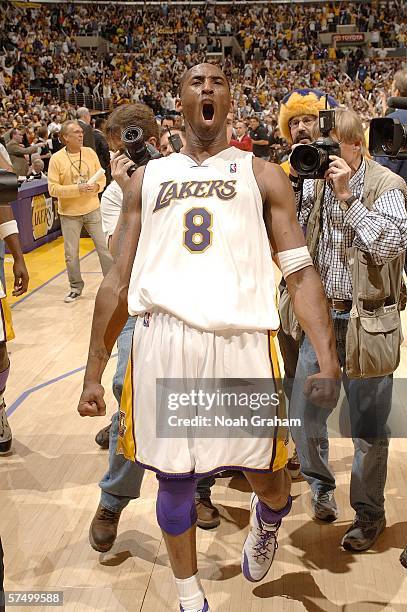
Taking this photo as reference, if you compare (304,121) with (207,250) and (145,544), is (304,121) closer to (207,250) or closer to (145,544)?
(207,250)

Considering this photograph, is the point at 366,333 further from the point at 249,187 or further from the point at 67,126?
the point at 67,126

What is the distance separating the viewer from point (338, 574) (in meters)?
2.83

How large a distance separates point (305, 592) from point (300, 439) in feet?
2.13

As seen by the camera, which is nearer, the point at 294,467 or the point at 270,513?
the point at 270,513

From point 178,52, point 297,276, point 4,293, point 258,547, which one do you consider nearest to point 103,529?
point 258,547

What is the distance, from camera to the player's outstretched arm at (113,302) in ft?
7.95

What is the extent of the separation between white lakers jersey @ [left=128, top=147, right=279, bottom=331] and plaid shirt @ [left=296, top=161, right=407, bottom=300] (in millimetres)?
475

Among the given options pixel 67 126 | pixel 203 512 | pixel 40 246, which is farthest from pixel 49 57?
pixel 203 512

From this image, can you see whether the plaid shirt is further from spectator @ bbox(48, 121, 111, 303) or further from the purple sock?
spectator @ bbox(48, 121, 111, 303)

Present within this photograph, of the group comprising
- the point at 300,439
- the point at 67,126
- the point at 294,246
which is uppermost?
the point at 294,246

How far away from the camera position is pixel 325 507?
321 cm

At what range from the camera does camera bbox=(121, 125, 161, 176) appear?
111 inches

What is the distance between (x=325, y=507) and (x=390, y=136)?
1674mm

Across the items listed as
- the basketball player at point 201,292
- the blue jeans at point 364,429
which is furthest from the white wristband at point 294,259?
the blue jeans at point 364,429
